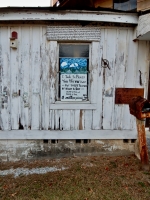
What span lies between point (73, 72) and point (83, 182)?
7.46 feet

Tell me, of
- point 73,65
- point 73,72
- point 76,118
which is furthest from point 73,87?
point 76,118

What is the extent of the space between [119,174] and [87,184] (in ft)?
2.36

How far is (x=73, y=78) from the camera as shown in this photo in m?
4.30

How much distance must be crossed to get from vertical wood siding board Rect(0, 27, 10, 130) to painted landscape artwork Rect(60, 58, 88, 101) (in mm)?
1184

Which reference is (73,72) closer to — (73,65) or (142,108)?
(73,65)

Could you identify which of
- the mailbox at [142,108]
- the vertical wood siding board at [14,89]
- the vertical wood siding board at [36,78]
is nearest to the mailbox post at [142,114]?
the mailbox at [142,108]

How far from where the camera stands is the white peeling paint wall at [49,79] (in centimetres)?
413

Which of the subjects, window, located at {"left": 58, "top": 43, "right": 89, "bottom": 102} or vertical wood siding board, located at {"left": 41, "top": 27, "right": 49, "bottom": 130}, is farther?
window, located at {"left": 58, "top": 43, "right": 89, "bottom": 102}

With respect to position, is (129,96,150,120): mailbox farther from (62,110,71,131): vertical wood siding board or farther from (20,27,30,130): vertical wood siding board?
(20,27,30,130): vertical wood siding board

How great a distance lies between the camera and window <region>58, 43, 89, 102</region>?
4.27 m

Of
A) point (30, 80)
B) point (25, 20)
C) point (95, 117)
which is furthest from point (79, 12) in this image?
point (95, 117)

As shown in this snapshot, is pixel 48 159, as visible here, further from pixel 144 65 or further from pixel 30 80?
pixel 144 65

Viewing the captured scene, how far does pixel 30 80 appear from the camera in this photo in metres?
4.21

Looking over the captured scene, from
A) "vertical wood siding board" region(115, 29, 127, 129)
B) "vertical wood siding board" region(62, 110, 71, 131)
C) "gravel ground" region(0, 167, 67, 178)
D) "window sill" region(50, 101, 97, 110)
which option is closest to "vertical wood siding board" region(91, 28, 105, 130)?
"window sill" region(50, 101, 97, 110)
